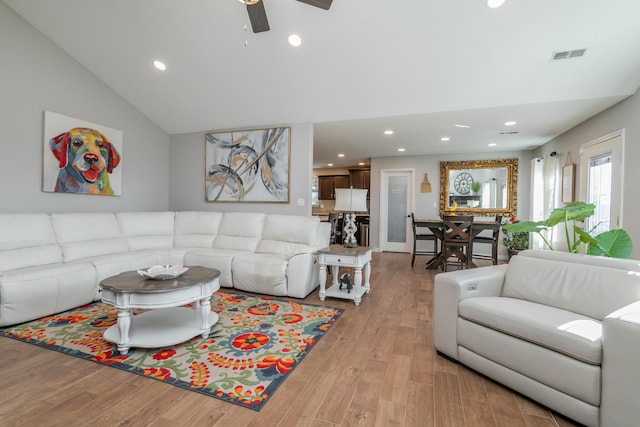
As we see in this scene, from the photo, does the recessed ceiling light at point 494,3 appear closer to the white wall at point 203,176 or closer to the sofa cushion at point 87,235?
the white wall at point 203,176

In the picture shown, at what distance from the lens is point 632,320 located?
1297 millimetres

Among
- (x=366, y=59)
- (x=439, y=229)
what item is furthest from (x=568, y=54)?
(x=439, y=229)

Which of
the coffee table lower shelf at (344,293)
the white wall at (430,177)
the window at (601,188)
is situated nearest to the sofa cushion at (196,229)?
the coffee table lower shelf at (344,293)

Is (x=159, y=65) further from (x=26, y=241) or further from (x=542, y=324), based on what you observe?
(x=542, y=324)

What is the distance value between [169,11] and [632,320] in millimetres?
4282

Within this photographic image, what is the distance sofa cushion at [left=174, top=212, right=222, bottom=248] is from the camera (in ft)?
14.6

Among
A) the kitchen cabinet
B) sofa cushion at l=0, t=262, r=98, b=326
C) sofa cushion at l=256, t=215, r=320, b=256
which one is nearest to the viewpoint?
sofa cushion at l=0, t=262, r=98, b=326

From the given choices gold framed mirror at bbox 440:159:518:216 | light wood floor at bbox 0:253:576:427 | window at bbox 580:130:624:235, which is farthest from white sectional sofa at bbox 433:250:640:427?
gold framed mirror at bbox 440:159:518:216

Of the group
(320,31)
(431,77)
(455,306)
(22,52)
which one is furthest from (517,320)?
(22,52)

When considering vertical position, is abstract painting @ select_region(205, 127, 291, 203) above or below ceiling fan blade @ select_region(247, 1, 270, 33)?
below

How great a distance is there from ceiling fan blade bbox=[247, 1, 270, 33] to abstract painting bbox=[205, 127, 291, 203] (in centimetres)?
207

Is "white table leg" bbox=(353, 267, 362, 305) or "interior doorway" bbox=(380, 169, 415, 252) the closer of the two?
"white table leg" bbox=(353, 267, 362, 305)

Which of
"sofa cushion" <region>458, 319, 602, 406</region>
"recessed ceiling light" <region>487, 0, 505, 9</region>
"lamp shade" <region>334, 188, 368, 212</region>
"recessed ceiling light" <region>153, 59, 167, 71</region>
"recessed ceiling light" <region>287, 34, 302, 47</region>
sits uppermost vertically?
"recessed ceiling light" <region>153, 59, 167, 71</region>

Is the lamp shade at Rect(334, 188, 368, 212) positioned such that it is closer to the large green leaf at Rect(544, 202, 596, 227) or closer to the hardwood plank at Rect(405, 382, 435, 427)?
the large green leaf at Rect(544, 202, 596, 227)
